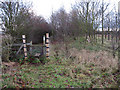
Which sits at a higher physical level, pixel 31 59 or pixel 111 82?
pixel 31 59

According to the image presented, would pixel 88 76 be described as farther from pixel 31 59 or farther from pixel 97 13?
Result: pixel 97 13

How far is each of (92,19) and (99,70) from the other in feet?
31.9

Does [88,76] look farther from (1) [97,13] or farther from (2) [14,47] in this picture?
(1) [97,13]

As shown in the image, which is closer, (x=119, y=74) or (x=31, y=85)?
(x=31, y=85)

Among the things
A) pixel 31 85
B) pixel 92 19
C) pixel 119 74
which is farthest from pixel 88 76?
pixel 92 19

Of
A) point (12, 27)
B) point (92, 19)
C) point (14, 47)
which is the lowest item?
point (14, 47)

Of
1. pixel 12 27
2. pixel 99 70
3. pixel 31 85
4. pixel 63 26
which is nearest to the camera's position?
pixel 31 85

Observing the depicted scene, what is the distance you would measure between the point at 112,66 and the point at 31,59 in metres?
4.74

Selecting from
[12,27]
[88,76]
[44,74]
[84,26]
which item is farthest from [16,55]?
[84,26]

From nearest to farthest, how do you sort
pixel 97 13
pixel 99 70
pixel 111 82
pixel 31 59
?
1. pixel 111 82
2. pixel 99 70
3. pixel 31 59
4. pixel 97 13

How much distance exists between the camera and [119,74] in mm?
4887

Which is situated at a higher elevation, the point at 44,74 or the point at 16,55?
the point at 16,55

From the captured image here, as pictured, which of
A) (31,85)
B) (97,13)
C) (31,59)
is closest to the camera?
(31,85)

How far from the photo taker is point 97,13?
13484mm
